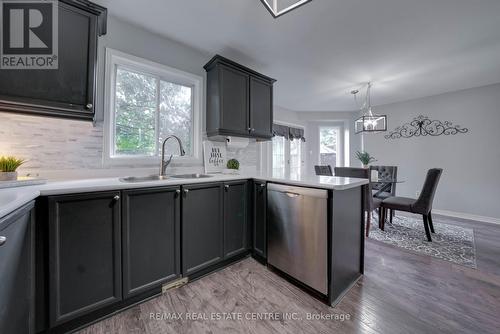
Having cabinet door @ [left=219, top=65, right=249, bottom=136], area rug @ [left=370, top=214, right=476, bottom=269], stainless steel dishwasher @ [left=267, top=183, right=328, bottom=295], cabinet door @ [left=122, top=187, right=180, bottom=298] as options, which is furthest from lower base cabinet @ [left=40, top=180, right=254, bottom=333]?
area rug @ [left=370, top=214, right=476, bottom=269]

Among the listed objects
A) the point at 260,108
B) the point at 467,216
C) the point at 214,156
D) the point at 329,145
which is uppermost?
the point at 260,108

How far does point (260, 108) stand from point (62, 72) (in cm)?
200

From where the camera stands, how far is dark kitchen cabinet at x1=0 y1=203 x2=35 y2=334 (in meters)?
0.75

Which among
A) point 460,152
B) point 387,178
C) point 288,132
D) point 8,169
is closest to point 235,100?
point 8,169

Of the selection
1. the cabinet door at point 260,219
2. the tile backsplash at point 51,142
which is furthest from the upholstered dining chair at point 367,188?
the tile backsplash at point 51,142

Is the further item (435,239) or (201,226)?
(435,239)

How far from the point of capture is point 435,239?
2699 mm

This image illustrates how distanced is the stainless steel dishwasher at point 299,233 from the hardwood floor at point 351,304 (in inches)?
6.4

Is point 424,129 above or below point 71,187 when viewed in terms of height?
above

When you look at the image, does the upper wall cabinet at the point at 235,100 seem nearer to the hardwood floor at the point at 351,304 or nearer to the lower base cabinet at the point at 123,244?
the lower base cabinet at the point at 123,244

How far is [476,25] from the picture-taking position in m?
1.98

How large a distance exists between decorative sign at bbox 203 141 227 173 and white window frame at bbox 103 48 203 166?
0.29 ft

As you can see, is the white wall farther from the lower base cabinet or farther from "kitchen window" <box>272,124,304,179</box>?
the lower base cabinet

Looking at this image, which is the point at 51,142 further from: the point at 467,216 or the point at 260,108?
the point at 467,216
